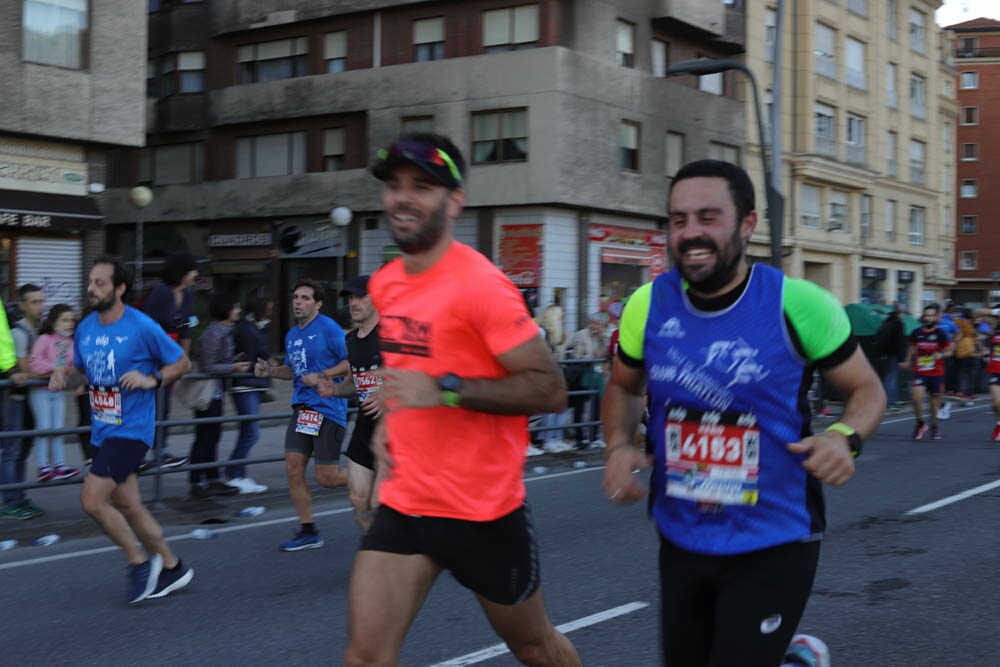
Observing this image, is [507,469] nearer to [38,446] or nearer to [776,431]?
[776,431]

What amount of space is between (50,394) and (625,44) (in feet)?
77.3

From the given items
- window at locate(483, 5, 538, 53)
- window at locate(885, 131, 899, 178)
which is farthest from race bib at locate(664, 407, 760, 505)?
window at locate(885, 131, 899, 178)

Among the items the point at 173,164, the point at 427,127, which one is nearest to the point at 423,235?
the point at 427,127

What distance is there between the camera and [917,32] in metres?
48.5

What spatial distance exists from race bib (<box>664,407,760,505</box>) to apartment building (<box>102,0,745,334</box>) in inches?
921

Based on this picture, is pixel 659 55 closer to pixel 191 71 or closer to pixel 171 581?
pixel 191 71

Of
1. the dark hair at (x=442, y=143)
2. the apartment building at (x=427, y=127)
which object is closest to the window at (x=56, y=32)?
the apartment building at (x=427, y=127)

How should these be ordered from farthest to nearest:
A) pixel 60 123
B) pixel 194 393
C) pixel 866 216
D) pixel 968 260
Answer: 1. pixel 968 260
2. pixel 866 216
3. pixel 60 123
4. pixel 194 393

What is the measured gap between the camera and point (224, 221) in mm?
33250

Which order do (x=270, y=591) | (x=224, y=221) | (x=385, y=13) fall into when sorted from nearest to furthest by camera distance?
(x=270, y=591)
(x=385, y=13)
(x=224, y=221)

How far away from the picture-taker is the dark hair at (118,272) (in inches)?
253

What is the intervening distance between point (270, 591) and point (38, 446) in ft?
12.1

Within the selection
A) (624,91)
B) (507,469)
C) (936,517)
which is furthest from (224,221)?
(507,469)

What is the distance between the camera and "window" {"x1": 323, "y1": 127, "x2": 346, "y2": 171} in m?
31.2
